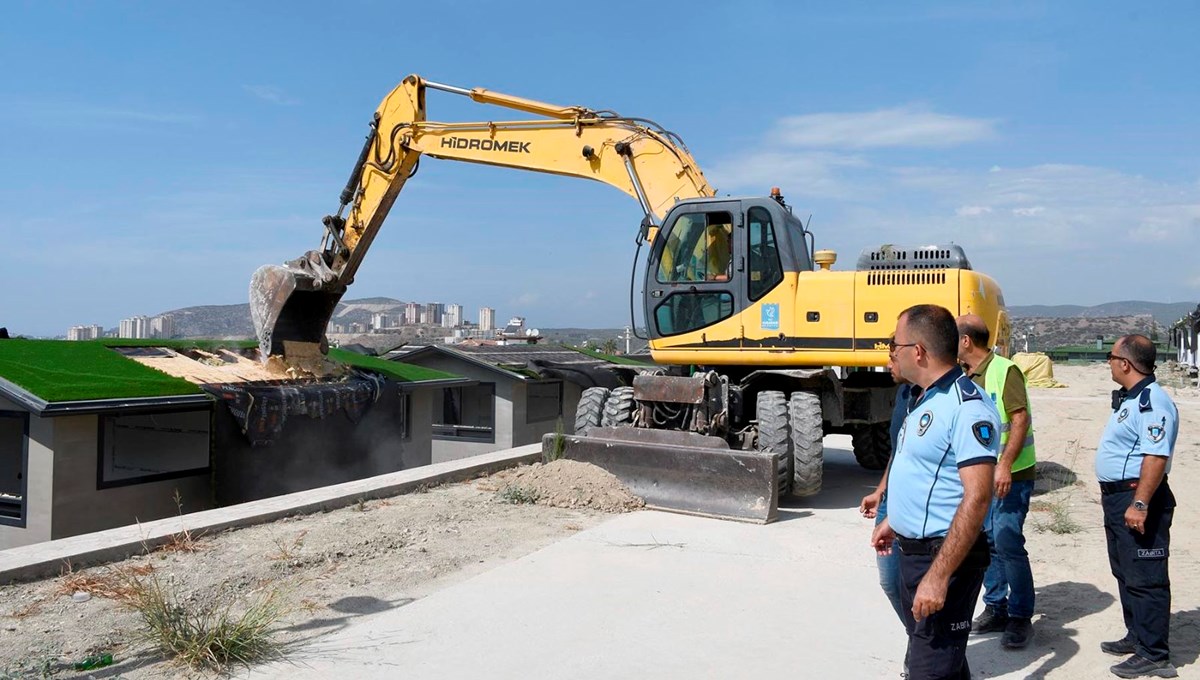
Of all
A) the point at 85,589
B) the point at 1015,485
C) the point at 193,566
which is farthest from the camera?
the point at 193,566

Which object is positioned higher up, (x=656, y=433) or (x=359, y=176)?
(x=359, y=176)

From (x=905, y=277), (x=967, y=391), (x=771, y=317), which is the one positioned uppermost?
(x=905, y=277)

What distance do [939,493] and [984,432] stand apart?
0.29 m

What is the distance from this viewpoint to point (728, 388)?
9.65 metres

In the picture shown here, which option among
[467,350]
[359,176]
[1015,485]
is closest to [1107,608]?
[1015,485]

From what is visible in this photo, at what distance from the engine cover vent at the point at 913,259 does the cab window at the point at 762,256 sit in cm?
111

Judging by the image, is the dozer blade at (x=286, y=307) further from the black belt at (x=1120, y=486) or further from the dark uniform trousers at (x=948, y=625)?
the dark uniform trousers at (x=948, y=625)

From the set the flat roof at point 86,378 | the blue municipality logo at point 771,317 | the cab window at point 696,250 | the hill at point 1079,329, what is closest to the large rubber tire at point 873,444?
the blue municipality logo at point 771,317

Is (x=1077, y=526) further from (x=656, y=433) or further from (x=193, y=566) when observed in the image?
(x=193, y=566)

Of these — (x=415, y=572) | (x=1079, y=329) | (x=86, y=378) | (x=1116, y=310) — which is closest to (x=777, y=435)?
(x=415, y=572)

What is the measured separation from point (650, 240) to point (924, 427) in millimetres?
7129

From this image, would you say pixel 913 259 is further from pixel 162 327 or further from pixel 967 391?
pixel 162 327

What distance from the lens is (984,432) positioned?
3305 mm

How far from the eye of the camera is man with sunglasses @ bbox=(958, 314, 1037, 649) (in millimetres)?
5109
